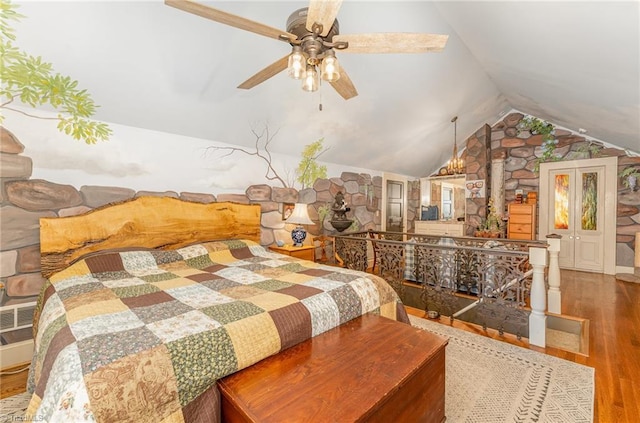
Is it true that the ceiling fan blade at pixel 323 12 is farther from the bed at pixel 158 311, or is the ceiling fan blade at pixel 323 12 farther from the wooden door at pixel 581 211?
the wooden door at pixel 581 211

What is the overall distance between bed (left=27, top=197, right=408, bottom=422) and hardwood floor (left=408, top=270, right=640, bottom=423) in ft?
4.38

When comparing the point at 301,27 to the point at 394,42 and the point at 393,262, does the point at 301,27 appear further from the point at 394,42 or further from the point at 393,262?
the point at 393,262

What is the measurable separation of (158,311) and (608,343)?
3.82 meters

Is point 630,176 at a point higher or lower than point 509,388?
higher

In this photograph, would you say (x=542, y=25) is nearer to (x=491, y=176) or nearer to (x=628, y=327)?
(x=628, y=327)

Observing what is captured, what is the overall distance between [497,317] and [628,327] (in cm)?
143

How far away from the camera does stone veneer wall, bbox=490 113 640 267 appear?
4.99 meters

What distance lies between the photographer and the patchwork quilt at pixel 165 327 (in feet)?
3.31

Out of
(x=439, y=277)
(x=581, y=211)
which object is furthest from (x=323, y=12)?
(x=581, y=211)

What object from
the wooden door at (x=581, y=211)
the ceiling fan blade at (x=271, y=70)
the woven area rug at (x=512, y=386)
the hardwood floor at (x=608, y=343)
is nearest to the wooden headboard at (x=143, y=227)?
the hardwood floor at (x=608, y=343)

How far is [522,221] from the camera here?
5.61 meters

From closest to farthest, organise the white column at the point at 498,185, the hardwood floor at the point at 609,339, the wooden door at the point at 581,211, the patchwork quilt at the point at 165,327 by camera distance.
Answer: the patchwork quilt at the point at 165,327
the hardwood floor at the point at 609,339
the wooden door at the point at 581,211
the white column at the point at 498,185

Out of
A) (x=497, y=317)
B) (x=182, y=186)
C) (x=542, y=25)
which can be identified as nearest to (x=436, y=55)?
(x=542, y=25)

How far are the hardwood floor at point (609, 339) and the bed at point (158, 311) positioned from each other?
4.38 ft
